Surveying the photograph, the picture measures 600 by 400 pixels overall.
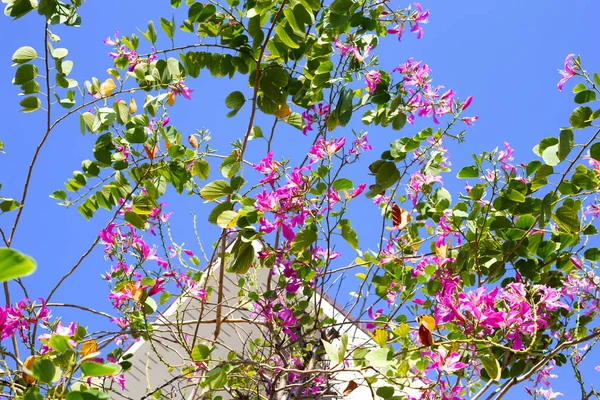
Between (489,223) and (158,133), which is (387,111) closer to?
(489,223)

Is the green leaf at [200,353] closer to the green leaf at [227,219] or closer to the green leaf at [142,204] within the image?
the green leaf at [227,219]

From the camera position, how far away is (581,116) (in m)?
1.48

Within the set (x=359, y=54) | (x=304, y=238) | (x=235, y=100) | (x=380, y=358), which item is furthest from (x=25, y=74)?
(x=380, y=358)

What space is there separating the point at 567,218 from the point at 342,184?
2.11 ft

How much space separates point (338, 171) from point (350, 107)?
274 millimetres

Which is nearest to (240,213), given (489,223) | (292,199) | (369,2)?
(292,199)

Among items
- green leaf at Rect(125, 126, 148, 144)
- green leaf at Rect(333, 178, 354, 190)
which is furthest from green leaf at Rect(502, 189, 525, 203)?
green leaf at Rect(125, 126, 148, 144)

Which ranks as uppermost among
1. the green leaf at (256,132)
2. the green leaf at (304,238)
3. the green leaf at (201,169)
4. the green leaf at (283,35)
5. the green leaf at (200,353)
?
the green leaf at (256,132)

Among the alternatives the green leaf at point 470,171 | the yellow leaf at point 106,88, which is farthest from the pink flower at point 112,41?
the green leaf at point 470,171

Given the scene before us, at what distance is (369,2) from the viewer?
2.00 metres

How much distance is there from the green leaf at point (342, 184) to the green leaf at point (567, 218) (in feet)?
1.94

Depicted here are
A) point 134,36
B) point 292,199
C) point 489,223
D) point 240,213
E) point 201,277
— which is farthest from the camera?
point 201,277

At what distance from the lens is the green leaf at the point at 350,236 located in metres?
1.70

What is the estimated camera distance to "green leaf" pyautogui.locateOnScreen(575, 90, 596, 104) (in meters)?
1.52
